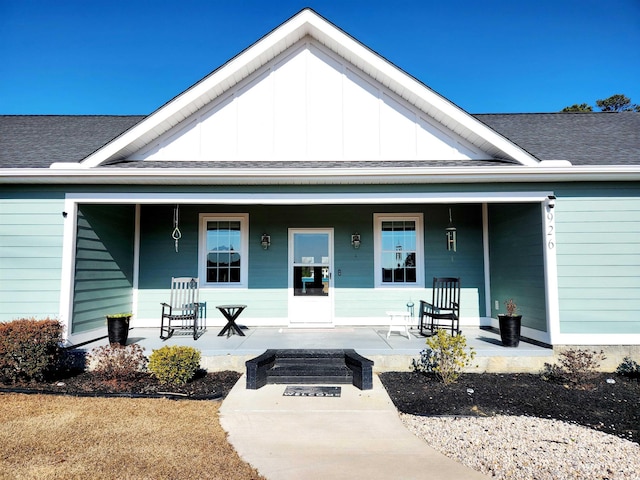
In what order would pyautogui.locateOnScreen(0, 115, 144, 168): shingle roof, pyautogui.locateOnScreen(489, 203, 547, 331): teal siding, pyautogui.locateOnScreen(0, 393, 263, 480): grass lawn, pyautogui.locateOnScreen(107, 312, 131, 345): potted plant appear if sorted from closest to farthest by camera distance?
pyautogui.locateOnScreen(0, 393, 263, 480): grass lawn
pyautogui.locateOnScreen(107, 312, 131, 345): potted plant
pyautogui.locateOnScreen(489, 203, 547, 331): teal siding
pyautogui.locateOnScreen(0, 115, 144, 168): shingle roof

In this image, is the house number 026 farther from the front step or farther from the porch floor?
the front step

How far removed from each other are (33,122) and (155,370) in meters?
Answer: 7.96

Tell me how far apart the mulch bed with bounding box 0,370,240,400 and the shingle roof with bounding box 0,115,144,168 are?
3.38m

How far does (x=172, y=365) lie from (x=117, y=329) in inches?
71.0

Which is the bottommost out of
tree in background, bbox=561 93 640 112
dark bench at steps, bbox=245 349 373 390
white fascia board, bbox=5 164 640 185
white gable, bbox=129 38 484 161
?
dark bench at steps, bbox=245 349 373 390

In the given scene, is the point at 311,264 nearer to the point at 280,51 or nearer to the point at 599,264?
the point at 280,51

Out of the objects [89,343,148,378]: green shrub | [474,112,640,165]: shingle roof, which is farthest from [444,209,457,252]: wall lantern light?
[89,343,148,378]: green shrub

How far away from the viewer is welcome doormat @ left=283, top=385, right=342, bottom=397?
4449 millimetres

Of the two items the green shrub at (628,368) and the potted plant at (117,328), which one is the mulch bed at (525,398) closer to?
the green shrub at (628,368)

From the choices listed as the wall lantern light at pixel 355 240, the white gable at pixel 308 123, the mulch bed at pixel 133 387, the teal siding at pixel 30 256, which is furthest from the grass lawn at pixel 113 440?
the wall lantern light at pixel 355 240

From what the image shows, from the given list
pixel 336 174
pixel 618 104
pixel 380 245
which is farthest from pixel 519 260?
pixel 618 104

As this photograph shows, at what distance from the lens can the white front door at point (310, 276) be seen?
300 inches

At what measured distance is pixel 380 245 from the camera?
7.72 m

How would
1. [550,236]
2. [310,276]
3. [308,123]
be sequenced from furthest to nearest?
[310,276]
[308,123]
[550,236]
